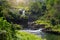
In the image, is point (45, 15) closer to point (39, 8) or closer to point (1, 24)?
point (39, 8)

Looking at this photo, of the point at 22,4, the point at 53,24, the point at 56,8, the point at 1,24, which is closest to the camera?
the point at 1,24

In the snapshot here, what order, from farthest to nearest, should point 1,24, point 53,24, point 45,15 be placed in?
1. point 45,15
2. point 53,24
3. point 1,24

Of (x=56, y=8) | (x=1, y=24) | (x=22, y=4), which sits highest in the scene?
(x=1, y=24)

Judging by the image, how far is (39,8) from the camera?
1859 inches

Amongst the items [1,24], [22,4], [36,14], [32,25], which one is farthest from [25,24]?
[1,24]

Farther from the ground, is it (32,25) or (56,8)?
(56,8)

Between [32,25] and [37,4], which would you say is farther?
[37,4]

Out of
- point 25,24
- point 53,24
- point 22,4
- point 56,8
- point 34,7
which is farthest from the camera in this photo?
point 22,4

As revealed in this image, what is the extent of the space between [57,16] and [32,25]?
4.52 meters

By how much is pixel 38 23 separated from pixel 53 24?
11.3 ft

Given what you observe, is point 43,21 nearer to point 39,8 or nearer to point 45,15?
point 45,15

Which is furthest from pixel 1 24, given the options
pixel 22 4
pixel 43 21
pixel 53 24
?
pixel 22 4

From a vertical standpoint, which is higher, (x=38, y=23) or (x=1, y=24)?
(x=1, y=24)

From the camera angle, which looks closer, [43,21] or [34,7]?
[43,21]
